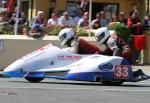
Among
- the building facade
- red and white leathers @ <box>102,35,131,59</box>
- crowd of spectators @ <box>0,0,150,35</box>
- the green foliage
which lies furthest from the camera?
the building facade

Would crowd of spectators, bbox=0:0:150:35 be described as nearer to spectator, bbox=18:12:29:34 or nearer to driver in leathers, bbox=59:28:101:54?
spectator, bbox=18:12:29:34

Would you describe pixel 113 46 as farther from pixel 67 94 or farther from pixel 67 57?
pixel 67 94

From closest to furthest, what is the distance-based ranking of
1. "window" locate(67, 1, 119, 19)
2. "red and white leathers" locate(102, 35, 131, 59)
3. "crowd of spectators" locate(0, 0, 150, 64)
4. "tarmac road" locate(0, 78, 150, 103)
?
1. "tarmac road" locate(0, 78, 150, 103)
2. "red and white leathers" locate(102, 35, 131, 59)
3. "crowd of spectators" locate(0, 0, 150, 64)
4. "window" locate(67, 1, 119, 19)

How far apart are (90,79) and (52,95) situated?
3.55 metres

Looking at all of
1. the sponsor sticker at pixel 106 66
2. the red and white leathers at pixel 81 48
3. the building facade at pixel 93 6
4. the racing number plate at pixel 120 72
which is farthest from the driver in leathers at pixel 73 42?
the building facade at pixel 93 6

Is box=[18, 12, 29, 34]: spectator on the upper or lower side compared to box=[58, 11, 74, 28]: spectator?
lower

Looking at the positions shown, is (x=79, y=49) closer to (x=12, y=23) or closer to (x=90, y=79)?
(x=90, y=79)

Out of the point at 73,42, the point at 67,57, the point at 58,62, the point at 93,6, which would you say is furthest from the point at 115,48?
the point at 93,6

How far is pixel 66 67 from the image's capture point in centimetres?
1716

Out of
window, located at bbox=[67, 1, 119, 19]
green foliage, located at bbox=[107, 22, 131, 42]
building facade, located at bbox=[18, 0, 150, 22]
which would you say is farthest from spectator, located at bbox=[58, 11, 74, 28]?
window, located at bbox=[67, 1, 119, 19]

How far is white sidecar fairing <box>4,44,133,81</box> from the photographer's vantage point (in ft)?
55.9

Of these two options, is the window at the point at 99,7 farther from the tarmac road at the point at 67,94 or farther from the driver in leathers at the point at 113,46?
the tarmac road at the point at 67,94

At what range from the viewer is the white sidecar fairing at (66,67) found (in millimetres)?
17047

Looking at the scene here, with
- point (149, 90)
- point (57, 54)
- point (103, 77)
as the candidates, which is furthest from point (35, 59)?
point (149, 90)
